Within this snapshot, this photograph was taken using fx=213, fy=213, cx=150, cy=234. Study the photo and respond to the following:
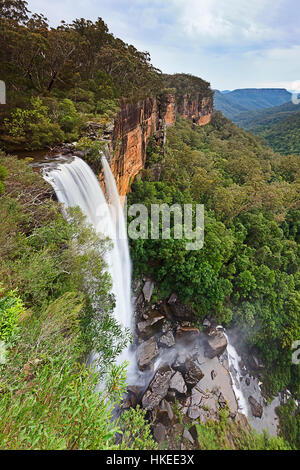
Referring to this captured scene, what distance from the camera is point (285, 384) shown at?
502 inches

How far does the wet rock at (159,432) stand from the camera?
8422 mm

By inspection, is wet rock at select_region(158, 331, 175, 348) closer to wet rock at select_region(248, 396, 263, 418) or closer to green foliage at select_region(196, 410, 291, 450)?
green foliage at select_region(196, 410, 291, 450)

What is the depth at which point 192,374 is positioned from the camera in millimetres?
10891

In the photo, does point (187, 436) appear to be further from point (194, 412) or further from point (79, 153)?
point (79, 153)

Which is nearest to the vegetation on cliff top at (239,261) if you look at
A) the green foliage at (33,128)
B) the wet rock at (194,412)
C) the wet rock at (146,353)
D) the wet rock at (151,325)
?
the wet rock at (151,325)

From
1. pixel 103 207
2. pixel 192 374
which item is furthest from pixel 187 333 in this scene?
pixel 103 207

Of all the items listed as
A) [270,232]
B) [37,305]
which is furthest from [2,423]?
[270,232]

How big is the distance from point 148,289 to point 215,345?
4923mm

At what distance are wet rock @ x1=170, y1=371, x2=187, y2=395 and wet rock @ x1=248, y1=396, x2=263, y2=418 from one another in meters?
3.94

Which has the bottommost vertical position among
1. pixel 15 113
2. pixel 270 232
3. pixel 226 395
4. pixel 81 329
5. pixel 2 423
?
pixel 226 395

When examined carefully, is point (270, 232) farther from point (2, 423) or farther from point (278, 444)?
point (2, 423)

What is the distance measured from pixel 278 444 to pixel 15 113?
1426cm

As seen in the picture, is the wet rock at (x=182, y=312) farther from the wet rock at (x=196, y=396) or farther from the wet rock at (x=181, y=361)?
the wet rock at (x=196, y=396)

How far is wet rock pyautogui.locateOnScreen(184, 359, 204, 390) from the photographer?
10609mm
